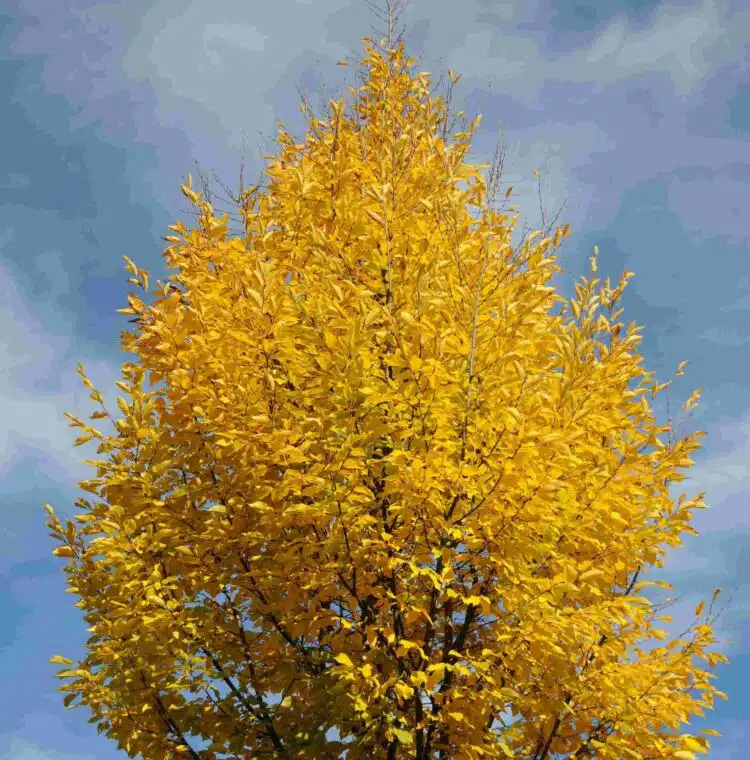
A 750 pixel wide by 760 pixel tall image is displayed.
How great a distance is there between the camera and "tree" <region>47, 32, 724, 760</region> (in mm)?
3756

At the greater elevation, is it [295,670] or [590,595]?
[590,595]

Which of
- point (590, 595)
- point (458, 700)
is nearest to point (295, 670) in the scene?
point (458, 700)

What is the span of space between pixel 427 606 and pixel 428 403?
1.29 meters

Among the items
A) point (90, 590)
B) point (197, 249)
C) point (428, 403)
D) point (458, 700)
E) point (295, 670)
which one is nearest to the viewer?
point (428, 403)

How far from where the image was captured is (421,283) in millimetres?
3811

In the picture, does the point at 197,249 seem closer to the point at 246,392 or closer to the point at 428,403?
the point at 246,392

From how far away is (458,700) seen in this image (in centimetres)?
409

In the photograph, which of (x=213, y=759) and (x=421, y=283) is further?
(x=213, y=759)

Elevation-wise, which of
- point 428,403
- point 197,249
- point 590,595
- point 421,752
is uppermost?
point 197,249

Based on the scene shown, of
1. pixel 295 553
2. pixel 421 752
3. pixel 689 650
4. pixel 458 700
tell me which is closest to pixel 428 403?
pixel 295 553

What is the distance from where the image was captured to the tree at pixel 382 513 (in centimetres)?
376

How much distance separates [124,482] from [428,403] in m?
2.27

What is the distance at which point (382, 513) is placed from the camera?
13.7ft

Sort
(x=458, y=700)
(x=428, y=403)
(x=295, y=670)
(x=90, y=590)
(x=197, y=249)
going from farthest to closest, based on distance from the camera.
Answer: (x=197, y=249), (x=90, y=590), (x=295, y=670), (x=458, y=700), (x=428, y=403)
